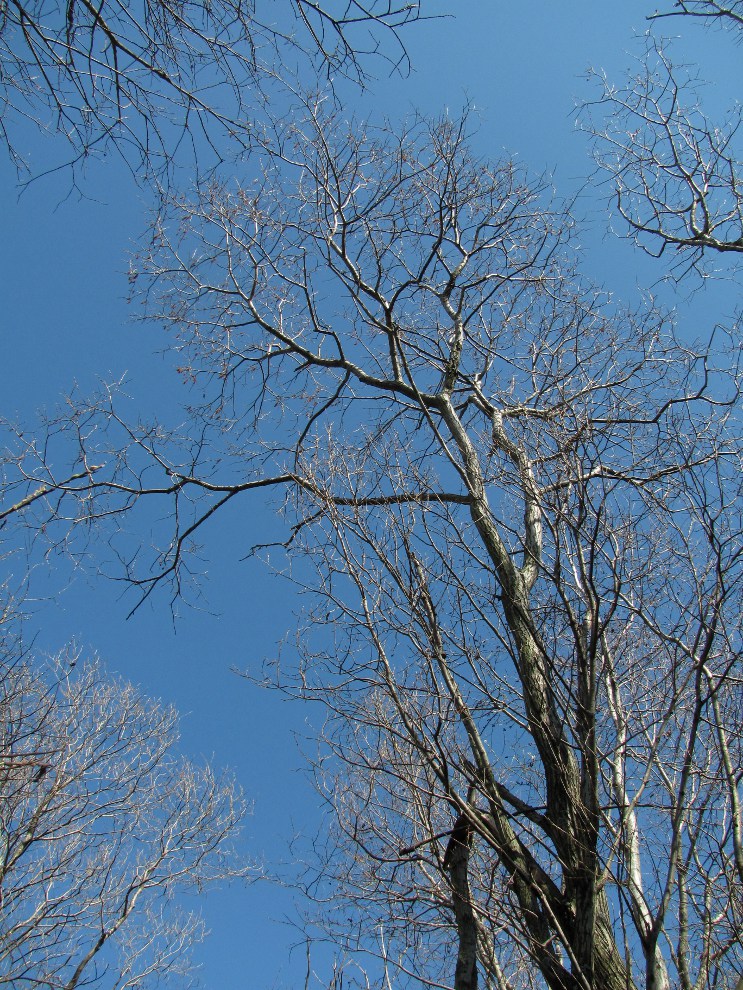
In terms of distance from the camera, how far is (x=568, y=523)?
9.93 ft

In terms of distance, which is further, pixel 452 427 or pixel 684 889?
pixel 452 427

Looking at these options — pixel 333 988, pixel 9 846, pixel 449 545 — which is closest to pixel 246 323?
pixel 449 545

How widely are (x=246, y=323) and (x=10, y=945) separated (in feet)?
22.6

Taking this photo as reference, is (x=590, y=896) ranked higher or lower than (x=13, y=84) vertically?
lower

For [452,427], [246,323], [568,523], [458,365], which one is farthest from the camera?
[246,323]

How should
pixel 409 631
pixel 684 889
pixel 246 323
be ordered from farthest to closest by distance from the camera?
pixel 246 323, pixel 409 631, pixel 684 889

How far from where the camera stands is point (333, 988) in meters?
A: 3.58

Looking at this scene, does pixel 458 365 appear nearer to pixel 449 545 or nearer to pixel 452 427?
pixel 452 427

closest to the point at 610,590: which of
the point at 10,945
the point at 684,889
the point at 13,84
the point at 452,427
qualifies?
the point at 684,889

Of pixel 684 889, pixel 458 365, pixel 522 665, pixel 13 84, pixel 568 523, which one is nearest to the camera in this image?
pixel 13 84

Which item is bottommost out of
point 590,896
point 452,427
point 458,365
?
point 590,896

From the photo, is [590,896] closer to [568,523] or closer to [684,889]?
[684,889]

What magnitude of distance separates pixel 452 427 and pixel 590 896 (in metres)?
2.91

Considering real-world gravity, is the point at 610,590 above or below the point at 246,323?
below
